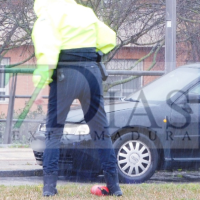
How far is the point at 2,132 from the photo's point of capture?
10234mm

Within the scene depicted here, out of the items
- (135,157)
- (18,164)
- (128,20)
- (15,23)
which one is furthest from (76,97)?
(128,20)

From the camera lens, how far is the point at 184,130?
21.0 feet

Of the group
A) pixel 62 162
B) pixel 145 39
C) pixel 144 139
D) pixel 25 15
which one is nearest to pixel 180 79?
pixel 144 139

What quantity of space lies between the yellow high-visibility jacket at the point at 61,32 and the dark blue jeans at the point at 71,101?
0.21 m

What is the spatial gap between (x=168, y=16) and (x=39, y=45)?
18.3 ft

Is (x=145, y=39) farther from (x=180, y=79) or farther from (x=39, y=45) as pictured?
(x=39, y=45)

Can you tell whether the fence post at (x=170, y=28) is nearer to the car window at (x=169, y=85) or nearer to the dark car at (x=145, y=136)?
the car window at (x=169, y=85)

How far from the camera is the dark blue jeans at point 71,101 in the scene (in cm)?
458

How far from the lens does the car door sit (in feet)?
20.9

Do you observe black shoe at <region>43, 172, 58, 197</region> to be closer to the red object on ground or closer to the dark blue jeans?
the dark blue jeans

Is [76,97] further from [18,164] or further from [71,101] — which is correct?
[18,164]

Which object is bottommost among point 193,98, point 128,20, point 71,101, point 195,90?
point 71,101

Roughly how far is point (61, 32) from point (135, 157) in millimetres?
2362

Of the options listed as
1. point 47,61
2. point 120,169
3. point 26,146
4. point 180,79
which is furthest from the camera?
point 26,146
